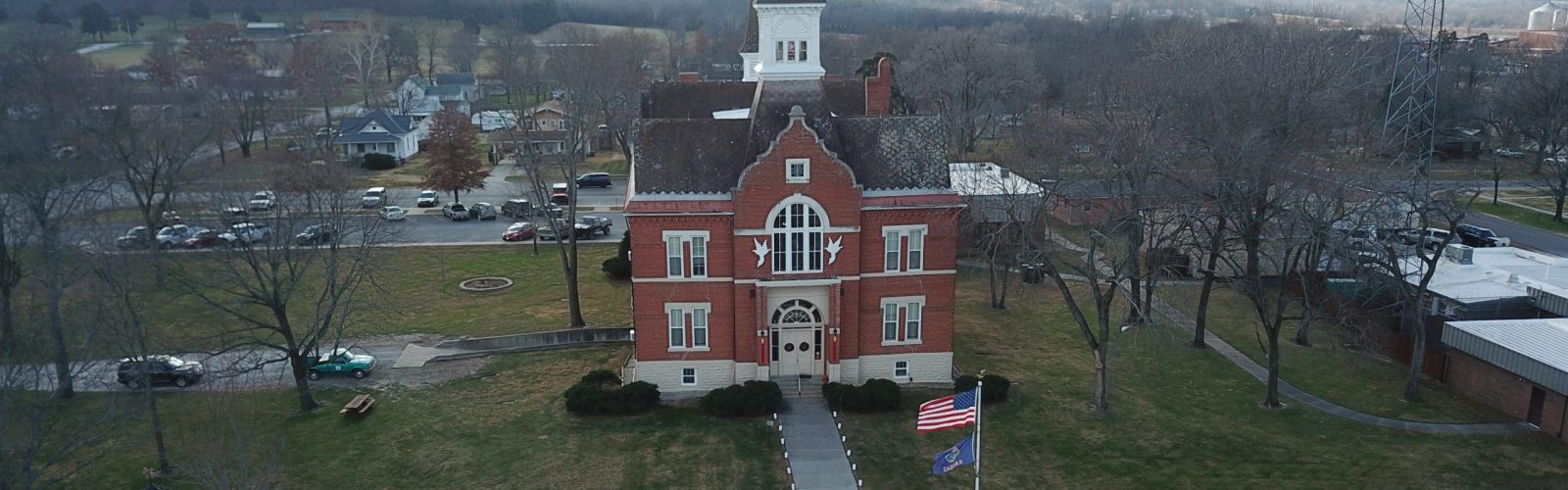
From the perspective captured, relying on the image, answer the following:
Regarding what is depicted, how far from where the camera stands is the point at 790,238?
3375cm

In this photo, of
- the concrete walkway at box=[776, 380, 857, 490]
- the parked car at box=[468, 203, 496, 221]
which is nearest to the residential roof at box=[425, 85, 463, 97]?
the parked car at box=[468, 203, 496, 221]

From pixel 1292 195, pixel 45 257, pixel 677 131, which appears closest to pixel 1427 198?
pixel 1292 195

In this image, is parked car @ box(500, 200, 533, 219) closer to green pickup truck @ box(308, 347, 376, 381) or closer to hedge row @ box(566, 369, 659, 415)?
green pickup truck @ box(308, 347, 376, 381)

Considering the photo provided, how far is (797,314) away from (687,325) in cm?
387

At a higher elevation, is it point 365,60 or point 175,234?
point 365,60

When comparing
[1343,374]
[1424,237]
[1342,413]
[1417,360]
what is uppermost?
[1424,237]

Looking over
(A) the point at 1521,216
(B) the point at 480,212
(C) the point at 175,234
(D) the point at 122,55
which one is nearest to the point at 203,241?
(C) the point at 175,234

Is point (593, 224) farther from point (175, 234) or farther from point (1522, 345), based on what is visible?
point (1522, 345)

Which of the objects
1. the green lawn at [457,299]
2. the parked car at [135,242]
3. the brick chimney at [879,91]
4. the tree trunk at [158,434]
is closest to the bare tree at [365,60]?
the green lawn at [457,299]

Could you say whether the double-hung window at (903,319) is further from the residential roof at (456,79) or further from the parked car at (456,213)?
the residential roof at (456,79)

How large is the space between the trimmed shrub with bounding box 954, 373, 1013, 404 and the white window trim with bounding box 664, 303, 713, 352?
8854mm

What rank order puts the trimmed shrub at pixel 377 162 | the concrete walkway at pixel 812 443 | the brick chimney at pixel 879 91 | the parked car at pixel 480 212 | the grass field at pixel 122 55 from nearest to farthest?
the concrete walkway at pixel 812 443 → the brick chimney at pixel 879 91 → the parked car at pixel 480 212 → the trimmed shrub at pixel 377 162 → the grass field at pixel 122 55

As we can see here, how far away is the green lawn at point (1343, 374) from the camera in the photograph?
33.2 m

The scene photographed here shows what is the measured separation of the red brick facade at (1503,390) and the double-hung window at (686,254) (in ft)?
87.3
